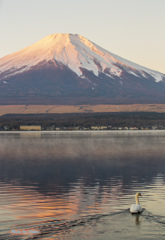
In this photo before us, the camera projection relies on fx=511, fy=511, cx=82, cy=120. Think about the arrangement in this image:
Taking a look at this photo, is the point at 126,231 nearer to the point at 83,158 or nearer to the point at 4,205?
the point at 4,205

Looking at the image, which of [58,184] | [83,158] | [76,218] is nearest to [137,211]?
[76,218]

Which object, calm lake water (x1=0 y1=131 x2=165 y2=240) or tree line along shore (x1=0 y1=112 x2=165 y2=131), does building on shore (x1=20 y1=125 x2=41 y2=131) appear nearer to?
tree line along shore (x1=0 y1=112 x2=165 y2=131)

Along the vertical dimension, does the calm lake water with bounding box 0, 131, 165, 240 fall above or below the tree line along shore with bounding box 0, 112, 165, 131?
below

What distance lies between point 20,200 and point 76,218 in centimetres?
545

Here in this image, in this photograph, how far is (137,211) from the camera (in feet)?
72.2

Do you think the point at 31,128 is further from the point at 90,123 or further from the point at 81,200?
the point at 81,200

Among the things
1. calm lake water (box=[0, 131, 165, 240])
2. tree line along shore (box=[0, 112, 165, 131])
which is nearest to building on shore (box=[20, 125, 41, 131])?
tree line along shore (box=[0, 112, 165, 131])

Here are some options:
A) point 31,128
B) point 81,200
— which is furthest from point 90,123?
point 81,200

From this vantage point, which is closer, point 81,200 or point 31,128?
point 81,200

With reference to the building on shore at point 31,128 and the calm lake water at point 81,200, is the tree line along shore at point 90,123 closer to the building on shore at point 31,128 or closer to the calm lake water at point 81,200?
the building on shore at point 31,128

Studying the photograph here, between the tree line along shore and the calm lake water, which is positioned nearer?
the calm lake water

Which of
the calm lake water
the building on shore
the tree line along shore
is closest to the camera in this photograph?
the calm lake water

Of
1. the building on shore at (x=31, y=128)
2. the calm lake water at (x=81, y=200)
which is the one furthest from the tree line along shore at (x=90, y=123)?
the calm lake water at (x=81, y=200)

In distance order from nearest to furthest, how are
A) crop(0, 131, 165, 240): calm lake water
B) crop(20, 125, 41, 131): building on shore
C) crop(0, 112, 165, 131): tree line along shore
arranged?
crop(0, 131, 165, 240): calm lake water
crop(20, 125, 41, 131): building on shore
crop(0, 112, 165, 131): tree line along shore
